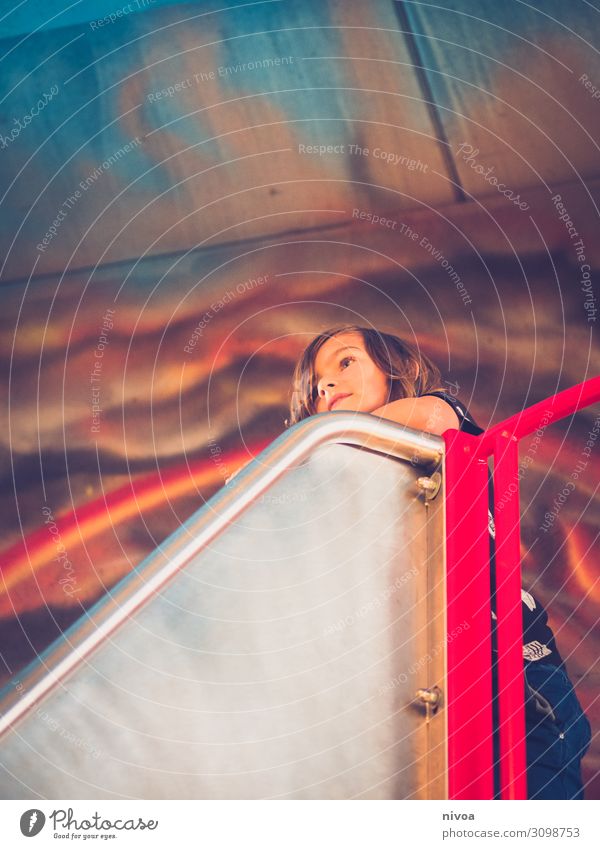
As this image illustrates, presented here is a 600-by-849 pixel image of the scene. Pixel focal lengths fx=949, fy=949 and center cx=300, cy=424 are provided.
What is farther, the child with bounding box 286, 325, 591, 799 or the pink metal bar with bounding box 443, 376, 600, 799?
the child with bounding box 286, 325, 591, 799

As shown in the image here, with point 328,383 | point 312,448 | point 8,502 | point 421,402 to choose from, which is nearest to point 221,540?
point 312,448

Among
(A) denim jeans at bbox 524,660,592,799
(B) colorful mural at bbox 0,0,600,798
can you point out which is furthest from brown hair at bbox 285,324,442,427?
(B) colorful mural at bbox 0,0,600,798

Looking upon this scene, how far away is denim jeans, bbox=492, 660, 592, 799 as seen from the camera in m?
0.94

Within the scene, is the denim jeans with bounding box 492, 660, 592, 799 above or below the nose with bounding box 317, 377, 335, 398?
below

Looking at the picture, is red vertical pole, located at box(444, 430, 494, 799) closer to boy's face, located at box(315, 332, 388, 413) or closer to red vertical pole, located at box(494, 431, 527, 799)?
red vertical pole, located at box(494, 431, 527, 799)

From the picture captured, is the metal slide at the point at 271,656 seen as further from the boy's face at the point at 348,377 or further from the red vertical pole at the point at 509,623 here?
the boy's face at the point at 348,377

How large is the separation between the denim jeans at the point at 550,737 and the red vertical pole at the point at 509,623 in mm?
209

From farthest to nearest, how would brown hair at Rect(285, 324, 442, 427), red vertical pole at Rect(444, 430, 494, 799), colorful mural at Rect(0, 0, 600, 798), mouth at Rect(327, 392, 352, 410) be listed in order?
colorful mural at Rect(0, 0, 600, 798) → mouth at Rect(327, 392, 352, 410) → brown hair at Rect(285, 324, 442, 427) → red vertical pole at Rect(444, 430, 494, 799)

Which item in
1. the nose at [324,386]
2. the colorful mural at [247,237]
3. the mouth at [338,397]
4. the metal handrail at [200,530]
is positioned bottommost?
the metal handrail at [200,530]

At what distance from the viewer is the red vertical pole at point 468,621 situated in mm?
→ 724

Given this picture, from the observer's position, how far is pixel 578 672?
222 cm

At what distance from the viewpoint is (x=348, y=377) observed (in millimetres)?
1678

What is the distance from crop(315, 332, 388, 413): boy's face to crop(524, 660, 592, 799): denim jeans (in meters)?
0.69

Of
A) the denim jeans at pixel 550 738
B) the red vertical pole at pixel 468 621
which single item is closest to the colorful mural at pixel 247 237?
the denim jeans at pixel 550 738
